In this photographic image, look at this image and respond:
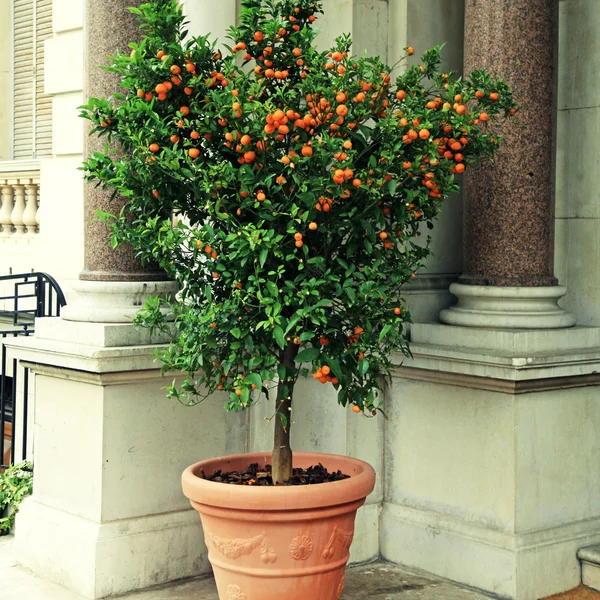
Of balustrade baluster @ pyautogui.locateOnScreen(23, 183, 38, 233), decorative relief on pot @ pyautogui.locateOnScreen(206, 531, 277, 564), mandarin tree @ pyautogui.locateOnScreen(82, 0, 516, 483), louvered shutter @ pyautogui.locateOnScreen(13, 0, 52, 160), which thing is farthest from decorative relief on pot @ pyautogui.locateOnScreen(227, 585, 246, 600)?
louvered shutter @ pyautogui.locateOnScreen(13, 0, 52, 160)

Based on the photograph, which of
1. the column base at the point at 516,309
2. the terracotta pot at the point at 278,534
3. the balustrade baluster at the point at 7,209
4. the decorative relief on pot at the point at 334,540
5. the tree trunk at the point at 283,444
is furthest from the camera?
the balustrade baluster at the point at 7,209

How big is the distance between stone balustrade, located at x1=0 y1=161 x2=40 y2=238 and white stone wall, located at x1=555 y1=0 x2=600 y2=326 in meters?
6.12

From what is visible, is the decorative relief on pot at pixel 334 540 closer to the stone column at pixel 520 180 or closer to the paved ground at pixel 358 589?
the paved ground at pixel 358 589

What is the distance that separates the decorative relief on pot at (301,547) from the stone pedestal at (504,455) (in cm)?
117

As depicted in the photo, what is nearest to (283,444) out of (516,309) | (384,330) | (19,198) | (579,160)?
(384,330)

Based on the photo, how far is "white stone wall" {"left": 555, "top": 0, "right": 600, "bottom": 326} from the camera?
575 centimetres

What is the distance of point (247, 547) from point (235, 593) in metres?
0.24

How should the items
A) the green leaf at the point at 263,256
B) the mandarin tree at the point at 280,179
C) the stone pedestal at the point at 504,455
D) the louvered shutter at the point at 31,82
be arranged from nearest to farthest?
the green leaf at the point at 263,256, the mandarin tree at the point at 280,179, the stone pedestal at the point at 504,455, the louvered shutter at the point at 31,82

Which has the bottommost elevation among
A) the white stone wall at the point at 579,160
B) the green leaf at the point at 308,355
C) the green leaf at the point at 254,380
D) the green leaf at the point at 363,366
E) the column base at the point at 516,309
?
the green leaf at the point at 254,380

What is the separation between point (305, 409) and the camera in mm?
6066

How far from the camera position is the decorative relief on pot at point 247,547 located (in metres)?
4.62

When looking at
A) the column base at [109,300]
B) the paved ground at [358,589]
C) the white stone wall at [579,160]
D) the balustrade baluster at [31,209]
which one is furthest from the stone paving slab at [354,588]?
the balustrade baluster at [31,209]

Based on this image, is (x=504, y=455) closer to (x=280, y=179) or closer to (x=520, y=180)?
(x=520, y=180)

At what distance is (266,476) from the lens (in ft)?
16.4
